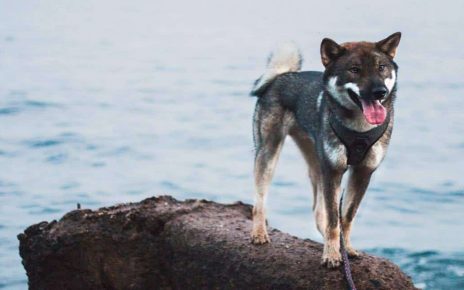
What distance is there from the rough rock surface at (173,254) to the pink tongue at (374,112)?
1.31 m

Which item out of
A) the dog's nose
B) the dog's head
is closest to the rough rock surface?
the dog's head

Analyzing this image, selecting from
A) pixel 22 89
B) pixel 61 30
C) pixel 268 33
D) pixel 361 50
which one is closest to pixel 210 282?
pixel 361 50

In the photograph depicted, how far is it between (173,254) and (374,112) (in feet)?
8.73

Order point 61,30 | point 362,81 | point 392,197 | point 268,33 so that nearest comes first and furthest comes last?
point 362,81, point 392,197, point 268,33, point 61,30

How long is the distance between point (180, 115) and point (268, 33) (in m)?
8.59

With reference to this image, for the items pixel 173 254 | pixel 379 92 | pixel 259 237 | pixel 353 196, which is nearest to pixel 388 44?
pixel 379 92

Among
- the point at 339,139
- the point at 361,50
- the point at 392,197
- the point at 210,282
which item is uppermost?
the point at 361,50

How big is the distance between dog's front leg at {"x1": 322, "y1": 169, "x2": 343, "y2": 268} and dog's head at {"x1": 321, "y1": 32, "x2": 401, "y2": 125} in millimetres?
646

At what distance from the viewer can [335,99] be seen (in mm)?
9562

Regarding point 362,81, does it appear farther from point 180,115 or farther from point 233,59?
point 233,59

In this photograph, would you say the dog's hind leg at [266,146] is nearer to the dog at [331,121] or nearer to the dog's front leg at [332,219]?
the dog at [331,121]

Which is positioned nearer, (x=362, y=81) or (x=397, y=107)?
(x=362, y=81)

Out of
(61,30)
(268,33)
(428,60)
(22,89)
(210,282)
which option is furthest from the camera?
(61,30)

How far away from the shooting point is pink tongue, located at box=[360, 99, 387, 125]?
9156mm
